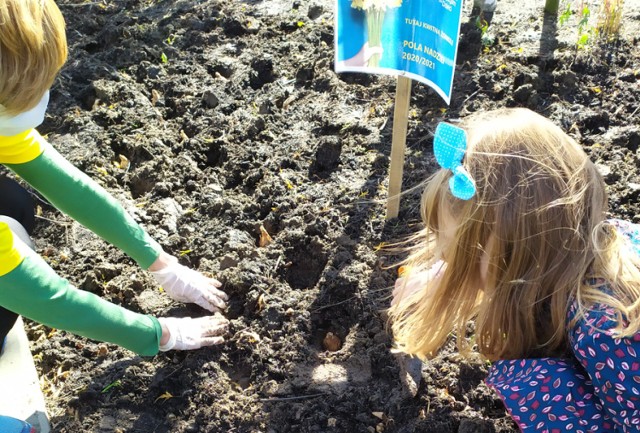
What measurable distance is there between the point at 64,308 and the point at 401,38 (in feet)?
4.40

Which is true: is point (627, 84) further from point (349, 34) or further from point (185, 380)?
point (185, 380)

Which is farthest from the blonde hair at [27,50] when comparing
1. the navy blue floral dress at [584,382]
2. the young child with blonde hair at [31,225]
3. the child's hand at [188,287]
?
the navy blue floral dress at [584,382]

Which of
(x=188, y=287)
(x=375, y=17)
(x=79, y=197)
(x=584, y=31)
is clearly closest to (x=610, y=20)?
(x=584, y=31)

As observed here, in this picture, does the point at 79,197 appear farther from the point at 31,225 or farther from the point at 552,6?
the point at 552,6

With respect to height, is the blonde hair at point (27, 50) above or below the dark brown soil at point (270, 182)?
above

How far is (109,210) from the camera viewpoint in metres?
2.32

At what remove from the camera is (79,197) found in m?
2.29

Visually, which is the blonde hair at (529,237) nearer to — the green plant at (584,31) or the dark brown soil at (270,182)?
the dark brown soil at (270,182)

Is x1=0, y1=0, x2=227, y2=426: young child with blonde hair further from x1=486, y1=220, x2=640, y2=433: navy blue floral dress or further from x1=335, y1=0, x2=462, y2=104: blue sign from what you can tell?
x1=486, y1=220, x2=640, y2=433: navy blue floral dress

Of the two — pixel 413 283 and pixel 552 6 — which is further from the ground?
pixel 552 6

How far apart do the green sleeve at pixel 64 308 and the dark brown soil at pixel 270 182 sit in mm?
256

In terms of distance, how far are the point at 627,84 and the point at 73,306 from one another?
8.39 feet

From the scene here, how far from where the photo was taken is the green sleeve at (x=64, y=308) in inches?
73.4

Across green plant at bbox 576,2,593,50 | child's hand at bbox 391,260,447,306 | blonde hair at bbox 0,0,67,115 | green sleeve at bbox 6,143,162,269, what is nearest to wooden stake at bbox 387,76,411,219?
child's hand at bbox 391,260,447,306
